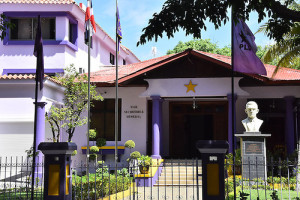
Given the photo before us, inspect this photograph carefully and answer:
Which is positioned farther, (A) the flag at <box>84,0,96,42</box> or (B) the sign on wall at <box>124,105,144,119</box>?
(B) the sign on wall at <box>124,105,144,119</box>

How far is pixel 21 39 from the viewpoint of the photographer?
2183 centimetres

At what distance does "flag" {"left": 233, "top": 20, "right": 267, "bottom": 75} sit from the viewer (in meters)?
10.3

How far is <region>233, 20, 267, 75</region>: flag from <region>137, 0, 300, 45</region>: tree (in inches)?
59.0

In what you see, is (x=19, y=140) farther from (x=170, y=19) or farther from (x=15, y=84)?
(x=170, y=19)

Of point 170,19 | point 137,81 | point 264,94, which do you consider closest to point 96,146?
point 137,81

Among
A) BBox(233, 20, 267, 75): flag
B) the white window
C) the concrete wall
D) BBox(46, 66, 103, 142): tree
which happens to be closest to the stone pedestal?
BBox(233, 20, 267, 75): flag

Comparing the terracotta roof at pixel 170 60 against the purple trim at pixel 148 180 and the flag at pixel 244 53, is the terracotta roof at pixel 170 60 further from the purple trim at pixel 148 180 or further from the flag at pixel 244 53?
the flag at pixel 244 53

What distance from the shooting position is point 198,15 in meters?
8.53

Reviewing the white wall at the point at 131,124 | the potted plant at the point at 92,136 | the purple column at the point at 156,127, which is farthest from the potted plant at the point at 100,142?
the purple column at the point at 156,127

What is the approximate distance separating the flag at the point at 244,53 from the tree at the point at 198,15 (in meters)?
1.50

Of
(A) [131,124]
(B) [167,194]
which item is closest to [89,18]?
(A) [131,124]

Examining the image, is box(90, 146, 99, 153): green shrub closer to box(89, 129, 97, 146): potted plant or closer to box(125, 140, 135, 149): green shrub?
box(89, 129, 97, 146): potted plant

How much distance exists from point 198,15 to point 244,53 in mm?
2308

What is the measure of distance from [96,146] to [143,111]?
102 inches
